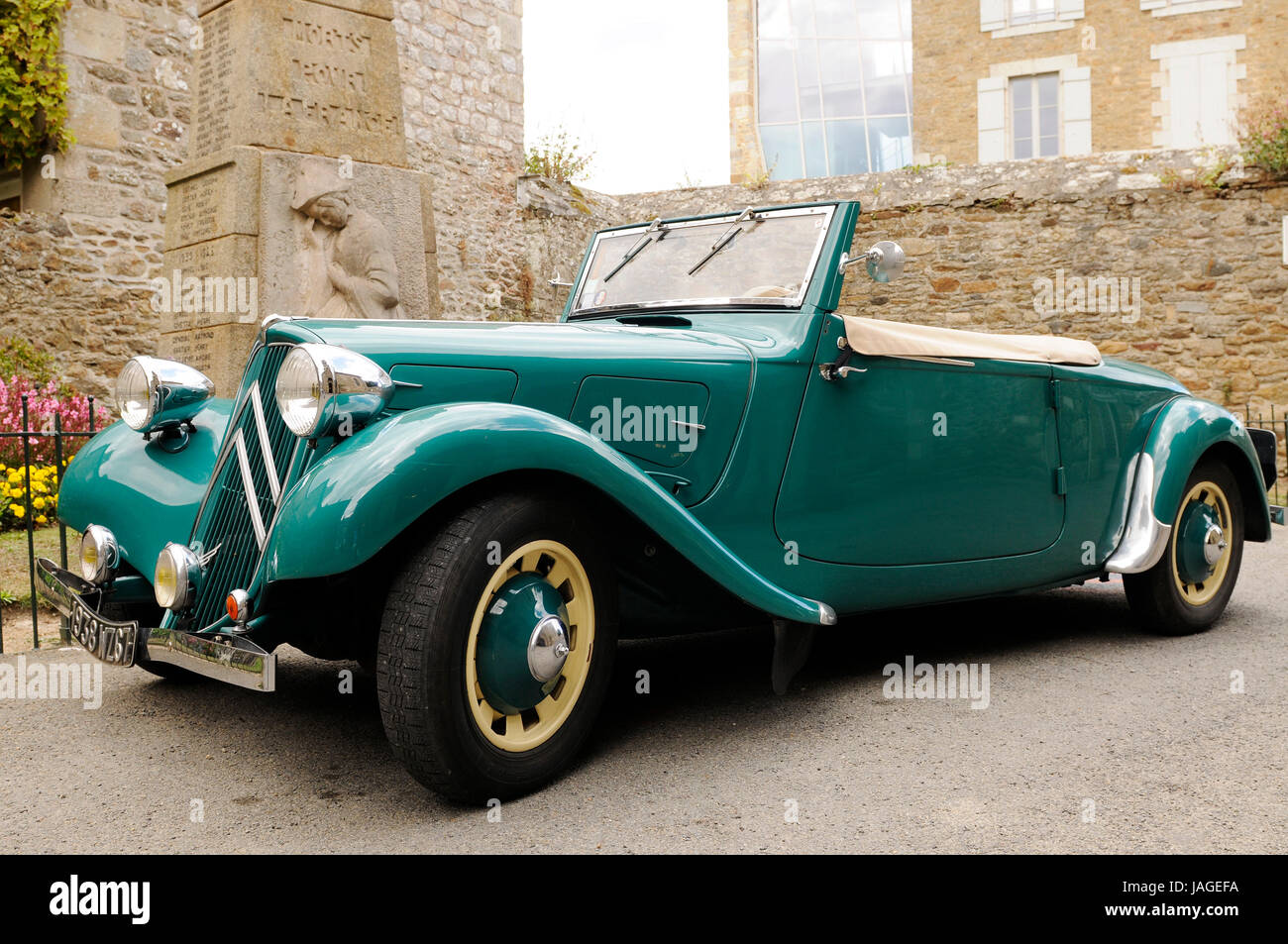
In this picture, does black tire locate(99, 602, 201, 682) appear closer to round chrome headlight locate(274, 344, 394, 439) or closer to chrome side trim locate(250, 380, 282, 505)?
Answer: chrome side trim locate(250, 380, 282, 505)

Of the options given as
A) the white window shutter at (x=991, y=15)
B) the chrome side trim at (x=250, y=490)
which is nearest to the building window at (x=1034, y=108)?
the white window shutter at (x=991, y=15)

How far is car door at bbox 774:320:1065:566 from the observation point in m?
2.97

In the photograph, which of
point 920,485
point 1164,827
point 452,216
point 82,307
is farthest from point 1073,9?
point 1164,827

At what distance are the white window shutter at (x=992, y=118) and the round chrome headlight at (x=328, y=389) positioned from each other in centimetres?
1603

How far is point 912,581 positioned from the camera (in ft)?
10.6

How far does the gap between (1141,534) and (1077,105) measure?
14.4 meters

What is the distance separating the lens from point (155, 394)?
3.01 meters

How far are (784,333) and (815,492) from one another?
0.47 m

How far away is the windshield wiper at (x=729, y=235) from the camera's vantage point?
351 centimetres

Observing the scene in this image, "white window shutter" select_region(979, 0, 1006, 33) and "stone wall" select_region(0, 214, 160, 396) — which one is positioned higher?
"white window shutter" select_region(979, 0, 1006, 33)

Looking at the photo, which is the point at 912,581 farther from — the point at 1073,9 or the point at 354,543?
the point at 1073,9

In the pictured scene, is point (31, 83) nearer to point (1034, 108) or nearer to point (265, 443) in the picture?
point (265, 443)

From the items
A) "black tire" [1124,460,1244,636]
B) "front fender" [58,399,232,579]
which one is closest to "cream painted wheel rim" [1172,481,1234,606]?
"black tire" [1124,460,1244,636]

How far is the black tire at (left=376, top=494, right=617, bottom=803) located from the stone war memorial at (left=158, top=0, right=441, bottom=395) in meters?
3.58
